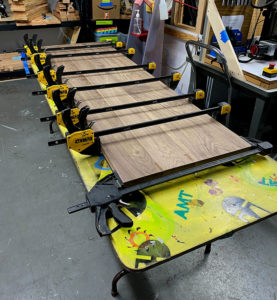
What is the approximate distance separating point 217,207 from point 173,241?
0.24 m

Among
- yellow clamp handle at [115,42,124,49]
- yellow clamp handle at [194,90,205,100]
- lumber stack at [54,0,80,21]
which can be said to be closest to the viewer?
yellow clamp handle at [194,90,205,100]

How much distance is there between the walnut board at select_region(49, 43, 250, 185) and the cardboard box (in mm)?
2097

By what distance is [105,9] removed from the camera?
347 centimetres

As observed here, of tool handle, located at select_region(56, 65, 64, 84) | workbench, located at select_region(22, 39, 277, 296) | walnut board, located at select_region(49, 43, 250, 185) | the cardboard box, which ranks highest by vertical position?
the cardboard box

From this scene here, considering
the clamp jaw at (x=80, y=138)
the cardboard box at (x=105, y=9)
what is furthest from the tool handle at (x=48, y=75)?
the cardboard box at (x=105, y=9)

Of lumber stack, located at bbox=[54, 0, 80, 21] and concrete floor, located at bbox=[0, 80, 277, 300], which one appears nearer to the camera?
concrete floor, located at bbox=[0, 80, 277, 300]

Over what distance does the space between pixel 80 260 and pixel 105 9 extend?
3.13 meters

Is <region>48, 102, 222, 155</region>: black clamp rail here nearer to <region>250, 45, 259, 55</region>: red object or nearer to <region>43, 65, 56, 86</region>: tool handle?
<region>43, 65, 56, 86</region>: tool handle

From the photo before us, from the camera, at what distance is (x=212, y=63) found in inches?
75.3

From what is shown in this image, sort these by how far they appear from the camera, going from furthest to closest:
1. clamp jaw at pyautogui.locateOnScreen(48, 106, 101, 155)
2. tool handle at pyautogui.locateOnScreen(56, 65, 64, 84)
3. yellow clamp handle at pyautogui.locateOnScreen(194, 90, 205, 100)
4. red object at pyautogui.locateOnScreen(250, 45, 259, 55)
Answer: red object at pyautogui.locateOnScreen(250, 45, 259, 55)
tool handle at pyautogui.locateOnScreen(56, 65, 64, 84)
yellow clamp handle at pyautogui.locateOnScreen(194, 90, 205, 100)
clamp jaw at pyautogui.locateOnScreen(48, 106, 101, 155)

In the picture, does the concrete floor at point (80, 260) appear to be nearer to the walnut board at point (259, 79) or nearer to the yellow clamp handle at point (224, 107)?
the yellow clamp handle at point (224, 107)

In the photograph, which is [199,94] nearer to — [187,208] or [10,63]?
[187,208]

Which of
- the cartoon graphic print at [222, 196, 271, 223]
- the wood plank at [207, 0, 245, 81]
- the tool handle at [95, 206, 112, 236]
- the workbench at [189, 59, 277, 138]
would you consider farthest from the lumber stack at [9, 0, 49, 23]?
the cartoon graphic print at [222, 196, 271, 223]

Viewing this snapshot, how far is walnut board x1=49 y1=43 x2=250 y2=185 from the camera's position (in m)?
1.15
